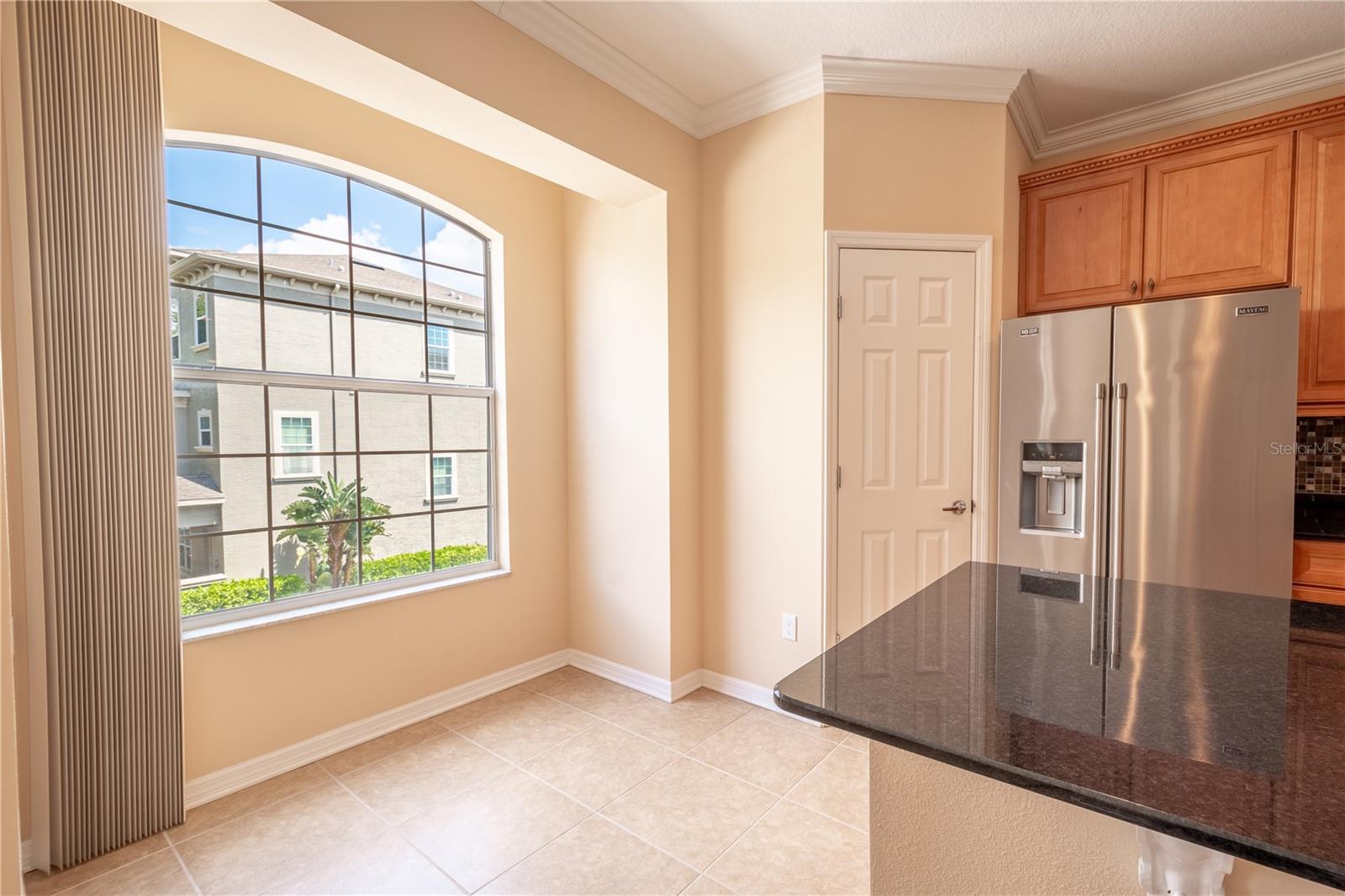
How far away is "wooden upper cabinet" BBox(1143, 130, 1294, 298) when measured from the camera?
8.02ft

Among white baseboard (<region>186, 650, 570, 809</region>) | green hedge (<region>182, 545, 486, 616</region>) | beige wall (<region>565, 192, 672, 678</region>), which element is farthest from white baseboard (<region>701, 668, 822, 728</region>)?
green hedge (<region>182, 545, 486, 616</region>)

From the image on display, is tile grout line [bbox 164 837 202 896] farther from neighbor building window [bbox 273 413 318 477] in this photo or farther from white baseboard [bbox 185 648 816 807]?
neighbor building window [bbox 273 413 318 477]

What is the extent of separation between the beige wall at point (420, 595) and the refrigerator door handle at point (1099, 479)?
2.49 m

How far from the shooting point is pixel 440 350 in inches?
123

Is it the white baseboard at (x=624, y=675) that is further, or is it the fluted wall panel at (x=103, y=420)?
the white baseboard at (x=624, y=675)

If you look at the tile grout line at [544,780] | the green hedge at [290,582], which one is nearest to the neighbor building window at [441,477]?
the green hedge at [290,582]

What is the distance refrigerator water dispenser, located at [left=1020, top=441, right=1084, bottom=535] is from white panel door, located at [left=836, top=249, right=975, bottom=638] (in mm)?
228

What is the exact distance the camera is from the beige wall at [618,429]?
3.08 metres

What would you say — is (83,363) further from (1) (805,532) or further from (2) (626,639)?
(1) (805,532)

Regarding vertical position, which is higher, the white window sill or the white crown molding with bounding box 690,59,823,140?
the white crown molding with bounding box 690,59,823,140

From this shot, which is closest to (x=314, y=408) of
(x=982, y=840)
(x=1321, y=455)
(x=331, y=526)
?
(x=331, y=526)

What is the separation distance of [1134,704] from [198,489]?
2788 millimetres

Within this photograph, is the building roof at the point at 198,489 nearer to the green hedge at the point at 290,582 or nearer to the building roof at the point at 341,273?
the green hedge at the point at 290,582

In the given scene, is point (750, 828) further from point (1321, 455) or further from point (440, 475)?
point (1321, 455)
